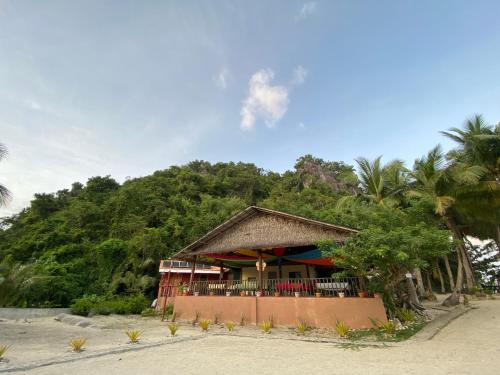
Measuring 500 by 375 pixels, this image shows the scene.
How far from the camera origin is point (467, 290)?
20.6 meters

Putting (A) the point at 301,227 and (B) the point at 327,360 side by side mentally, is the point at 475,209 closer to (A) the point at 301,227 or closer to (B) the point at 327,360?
(A) the point at 301,227

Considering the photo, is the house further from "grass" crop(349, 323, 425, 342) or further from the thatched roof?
"grass" crop(349, 323, 425, 342)

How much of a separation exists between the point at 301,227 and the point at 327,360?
21.2ft

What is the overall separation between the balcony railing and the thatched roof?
64.6 inches

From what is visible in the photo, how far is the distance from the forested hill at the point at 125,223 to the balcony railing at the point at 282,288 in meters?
8.61

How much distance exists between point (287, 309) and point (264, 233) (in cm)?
335

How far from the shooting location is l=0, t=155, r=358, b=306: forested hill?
58.1 feet

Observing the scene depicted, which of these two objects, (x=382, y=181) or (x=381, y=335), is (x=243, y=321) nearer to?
(x=381, y=335)

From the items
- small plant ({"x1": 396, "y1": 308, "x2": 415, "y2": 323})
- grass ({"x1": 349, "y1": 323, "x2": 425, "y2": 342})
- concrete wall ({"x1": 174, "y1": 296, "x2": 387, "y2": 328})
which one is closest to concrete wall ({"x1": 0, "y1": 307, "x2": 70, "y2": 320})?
concrete wall ({"x1": 174, "y1": 296, "x2": 387, "y2": 328})

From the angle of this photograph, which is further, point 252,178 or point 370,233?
point 252,178

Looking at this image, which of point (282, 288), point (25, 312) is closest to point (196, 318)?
point (282, 288)

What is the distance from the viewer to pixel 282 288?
38.9ft

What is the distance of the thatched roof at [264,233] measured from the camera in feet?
36.6

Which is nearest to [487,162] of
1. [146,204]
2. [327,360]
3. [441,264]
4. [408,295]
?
[408,295]
